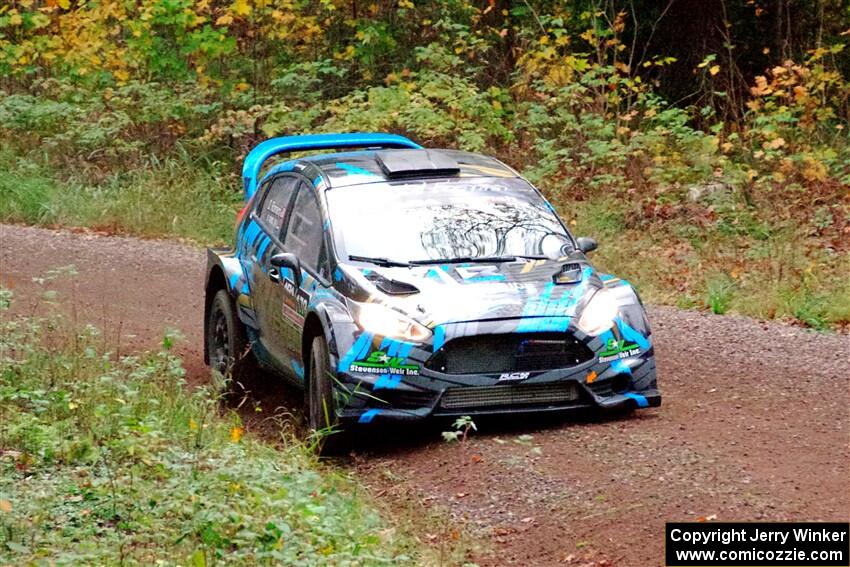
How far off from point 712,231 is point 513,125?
3986 millimetres

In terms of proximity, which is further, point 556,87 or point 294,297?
point 556,87

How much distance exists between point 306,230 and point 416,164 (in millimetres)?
864

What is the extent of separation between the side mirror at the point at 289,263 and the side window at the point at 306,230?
0.10 m

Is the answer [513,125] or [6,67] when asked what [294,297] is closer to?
[513,125]

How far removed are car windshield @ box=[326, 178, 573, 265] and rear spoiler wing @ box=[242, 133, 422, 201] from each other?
1.57 meters

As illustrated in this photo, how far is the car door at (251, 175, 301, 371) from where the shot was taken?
902 cm

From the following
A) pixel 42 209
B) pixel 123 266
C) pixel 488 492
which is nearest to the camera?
pixel 488 492

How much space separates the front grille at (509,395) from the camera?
7738 mm

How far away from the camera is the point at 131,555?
559 cm

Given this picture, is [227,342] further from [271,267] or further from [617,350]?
[617,350]

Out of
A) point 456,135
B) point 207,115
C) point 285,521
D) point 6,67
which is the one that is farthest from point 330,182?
point 6,67

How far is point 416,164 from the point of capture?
9172mm

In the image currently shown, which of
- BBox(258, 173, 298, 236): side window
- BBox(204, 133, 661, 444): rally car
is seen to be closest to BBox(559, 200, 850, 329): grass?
BBox(204, 133, 661, 444): rally car

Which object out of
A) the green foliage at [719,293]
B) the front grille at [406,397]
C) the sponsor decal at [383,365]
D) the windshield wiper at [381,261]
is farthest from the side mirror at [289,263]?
the green foliage at [719,293]
